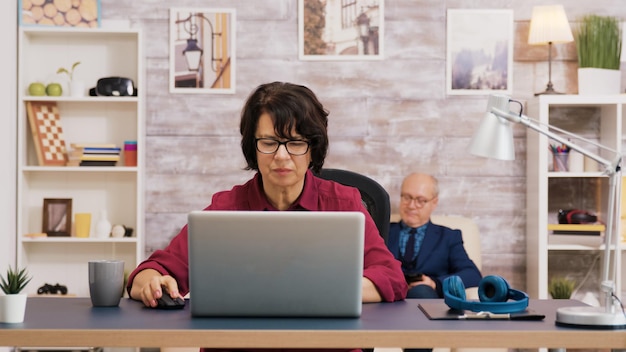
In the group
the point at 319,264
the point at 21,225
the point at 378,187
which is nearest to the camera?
the point at 319,264

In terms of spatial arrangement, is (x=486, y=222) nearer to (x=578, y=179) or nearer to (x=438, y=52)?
(x=578, y=179)

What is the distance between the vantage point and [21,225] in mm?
4777

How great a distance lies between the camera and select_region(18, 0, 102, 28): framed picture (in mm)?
4812

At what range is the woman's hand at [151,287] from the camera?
208cm

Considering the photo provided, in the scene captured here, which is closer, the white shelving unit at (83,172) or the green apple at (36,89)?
the green apple at (36,89)

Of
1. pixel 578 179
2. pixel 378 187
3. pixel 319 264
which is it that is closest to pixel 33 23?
pixel 378 187

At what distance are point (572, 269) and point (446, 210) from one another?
785 millimetres

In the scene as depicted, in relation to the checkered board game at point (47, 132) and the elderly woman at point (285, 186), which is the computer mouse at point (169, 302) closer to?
the elderly woman at point (285, 186)

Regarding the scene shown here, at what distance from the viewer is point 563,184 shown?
197 inches

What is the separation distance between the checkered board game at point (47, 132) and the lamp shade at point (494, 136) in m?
3.31

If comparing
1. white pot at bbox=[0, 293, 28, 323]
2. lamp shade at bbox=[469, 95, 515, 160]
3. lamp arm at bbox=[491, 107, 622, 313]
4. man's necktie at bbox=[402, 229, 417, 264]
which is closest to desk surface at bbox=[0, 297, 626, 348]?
white pot at bbox=[0, 293, 28, 323]

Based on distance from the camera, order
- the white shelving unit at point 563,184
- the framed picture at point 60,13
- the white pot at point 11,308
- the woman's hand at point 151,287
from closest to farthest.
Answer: the white pot at point 11,308 → the woman's hand at point 151,287 → the white shelving unit at point 563,184 → the framed picture at point 60,13

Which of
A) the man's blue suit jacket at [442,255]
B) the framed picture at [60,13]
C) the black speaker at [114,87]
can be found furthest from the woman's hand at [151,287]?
the framed picture at [60,13]

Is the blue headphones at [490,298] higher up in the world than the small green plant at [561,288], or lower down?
higher up
